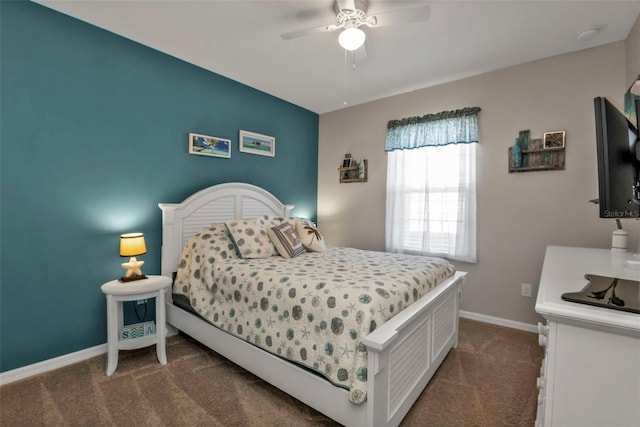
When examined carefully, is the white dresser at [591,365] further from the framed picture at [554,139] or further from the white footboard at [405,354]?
the framed picture at [554,139]

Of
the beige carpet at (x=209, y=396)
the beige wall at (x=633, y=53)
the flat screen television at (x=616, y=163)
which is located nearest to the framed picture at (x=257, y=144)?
the beige carpet at (x=209, y=396)

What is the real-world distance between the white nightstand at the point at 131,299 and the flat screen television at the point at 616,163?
8.50 ft

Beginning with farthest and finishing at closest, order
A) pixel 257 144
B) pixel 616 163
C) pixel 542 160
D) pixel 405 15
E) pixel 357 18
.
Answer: pixel 257 144 → pixel 542 160 → pixel 357 18 → pixel 405 15 → pixel 616 163

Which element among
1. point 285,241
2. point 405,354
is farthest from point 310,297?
point 285,241

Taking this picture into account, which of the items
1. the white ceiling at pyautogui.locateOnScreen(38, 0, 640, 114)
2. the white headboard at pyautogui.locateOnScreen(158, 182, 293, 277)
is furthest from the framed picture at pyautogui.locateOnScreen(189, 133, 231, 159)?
the white ceiling at pyautogui.locateOnScreen(38, 0, 640, 114)

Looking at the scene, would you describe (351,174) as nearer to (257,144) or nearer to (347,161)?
(347,161)

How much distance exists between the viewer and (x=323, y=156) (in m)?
4.45

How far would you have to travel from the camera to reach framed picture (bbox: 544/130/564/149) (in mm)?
2654

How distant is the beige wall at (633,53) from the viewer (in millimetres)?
2123

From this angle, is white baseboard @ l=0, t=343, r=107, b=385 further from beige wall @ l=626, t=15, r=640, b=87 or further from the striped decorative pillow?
beige wall @ l=626, t=15, r=640, b=87

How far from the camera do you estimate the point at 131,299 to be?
6.90 feet

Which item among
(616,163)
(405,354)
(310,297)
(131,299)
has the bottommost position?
(405,354)

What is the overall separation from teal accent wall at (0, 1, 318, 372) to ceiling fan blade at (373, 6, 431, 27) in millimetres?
1971

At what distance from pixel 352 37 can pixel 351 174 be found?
231cm
